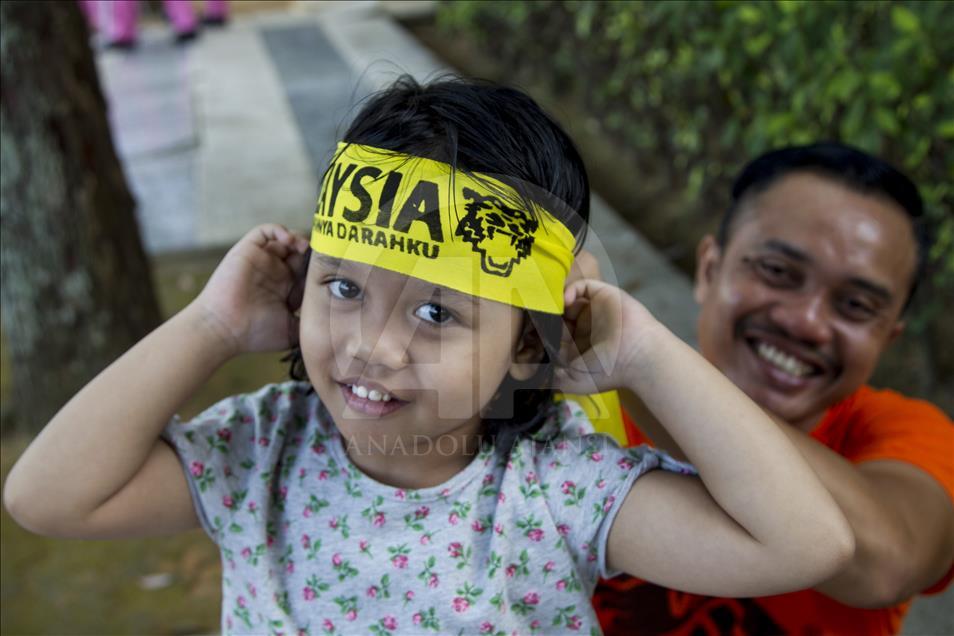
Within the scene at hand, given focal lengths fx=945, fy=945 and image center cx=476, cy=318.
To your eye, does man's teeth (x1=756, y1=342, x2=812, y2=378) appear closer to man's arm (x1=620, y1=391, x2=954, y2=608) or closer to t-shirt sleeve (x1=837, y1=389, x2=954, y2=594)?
t-shirt sleeve (x1=837, y1=389, x2=954, y2=594)

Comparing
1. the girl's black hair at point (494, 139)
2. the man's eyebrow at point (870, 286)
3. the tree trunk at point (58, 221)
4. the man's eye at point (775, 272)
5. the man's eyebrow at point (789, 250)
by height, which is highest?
the girl's black hair at point (494, 139)

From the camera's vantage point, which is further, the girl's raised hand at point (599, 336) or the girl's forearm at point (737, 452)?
the girl's raised hand at point (599, 336)

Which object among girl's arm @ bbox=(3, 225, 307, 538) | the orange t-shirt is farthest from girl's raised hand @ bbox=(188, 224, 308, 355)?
the orange t-shirt

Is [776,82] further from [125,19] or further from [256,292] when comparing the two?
[125,19]

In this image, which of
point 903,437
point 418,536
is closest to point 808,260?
point 903,437

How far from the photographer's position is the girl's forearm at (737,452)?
1455 millimetres

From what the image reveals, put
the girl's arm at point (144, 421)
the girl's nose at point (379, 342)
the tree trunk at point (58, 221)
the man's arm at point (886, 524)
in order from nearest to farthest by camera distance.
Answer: the girl's nose at point (379, 342) → the girl's arm at point (144, 421) → the man's arm at point (886, 524) → the tree trunk at point (58, 221)

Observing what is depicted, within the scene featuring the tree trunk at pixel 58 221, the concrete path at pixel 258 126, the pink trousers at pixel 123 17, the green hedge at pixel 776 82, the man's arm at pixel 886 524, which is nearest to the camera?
the man's arm at pixel 886 524

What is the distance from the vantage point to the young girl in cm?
147

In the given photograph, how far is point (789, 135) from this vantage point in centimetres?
379

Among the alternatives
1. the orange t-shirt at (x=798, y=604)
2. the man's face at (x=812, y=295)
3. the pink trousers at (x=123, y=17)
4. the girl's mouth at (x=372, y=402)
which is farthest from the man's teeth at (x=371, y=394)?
the pink trousers at (x=123, y=17)

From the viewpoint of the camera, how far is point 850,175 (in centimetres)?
215

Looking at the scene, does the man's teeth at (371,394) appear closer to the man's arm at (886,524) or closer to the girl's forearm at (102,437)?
the girl's forearm at (102,437)

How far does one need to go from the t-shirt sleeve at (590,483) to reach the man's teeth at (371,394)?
0.34 metres
